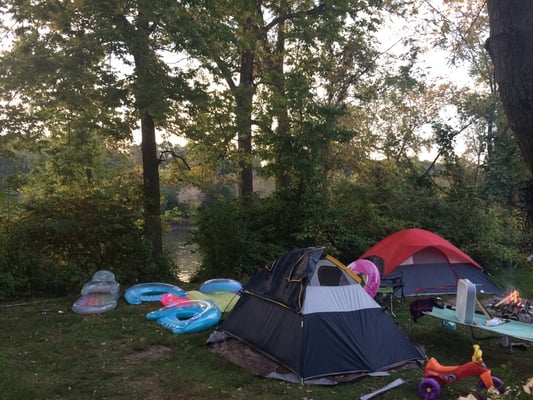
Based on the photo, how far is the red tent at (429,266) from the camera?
25.9 ft

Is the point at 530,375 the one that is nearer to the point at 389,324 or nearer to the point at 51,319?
the point at 389,324

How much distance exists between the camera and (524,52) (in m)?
2.32

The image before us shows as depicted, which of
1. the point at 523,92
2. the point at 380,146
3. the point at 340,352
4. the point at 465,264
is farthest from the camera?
the point at 380,146

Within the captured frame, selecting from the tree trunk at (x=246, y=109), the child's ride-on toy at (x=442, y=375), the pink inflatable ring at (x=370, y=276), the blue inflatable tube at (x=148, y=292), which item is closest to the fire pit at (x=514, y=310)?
the pink inflatable ring at (x=370, y=276)

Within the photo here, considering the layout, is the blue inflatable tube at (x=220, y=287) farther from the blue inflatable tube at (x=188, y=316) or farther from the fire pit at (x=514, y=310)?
the fire pit at (x=514, y=310)

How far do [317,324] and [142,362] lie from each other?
1.98 meters

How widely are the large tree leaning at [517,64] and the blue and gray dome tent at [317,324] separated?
2931mm

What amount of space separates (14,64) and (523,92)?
8.97 metres

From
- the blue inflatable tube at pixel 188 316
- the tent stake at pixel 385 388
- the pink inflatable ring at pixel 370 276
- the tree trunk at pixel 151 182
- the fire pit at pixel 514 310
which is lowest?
the tent stake at pixel 385 388

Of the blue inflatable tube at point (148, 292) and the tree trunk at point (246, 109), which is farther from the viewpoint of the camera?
the tree trunk at point (246, 109)

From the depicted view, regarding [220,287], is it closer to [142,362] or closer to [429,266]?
[142,362]

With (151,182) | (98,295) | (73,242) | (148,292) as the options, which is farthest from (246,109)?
(98,295)

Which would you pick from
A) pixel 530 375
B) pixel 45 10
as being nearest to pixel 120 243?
pixel 45 10

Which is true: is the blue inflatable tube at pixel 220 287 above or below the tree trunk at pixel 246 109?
below
